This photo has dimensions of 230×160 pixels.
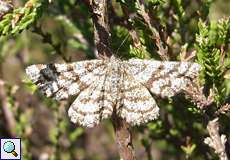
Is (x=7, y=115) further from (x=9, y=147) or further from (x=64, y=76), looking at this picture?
(x=64, y=76)

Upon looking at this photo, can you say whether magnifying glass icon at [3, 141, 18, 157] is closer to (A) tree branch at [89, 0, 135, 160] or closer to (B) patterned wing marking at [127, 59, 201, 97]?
(A) tree branch at [89, 0, 135, 160]

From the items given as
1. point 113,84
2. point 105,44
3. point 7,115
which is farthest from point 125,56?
point 7,115

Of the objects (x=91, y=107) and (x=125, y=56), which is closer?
(x=91, y=107)

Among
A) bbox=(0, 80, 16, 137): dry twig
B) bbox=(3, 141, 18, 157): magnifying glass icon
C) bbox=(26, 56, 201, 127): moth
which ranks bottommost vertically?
bbox=(3, 141, 18, 157): magnifying glass icon

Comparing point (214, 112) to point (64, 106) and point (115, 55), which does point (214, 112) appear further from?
point (64, 106)

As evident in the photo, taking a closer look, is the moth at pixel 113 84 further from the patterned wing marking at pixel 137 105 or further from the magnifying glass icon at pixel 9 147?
the magnifying glass icon at pixel 9 147

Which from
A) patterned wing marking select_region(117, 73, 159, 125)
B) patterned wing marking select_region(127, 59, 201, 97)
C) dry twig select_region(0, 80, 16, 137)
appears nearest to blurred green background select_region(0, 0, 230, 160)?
dry twig select_region(0, 80, 16, 137)
